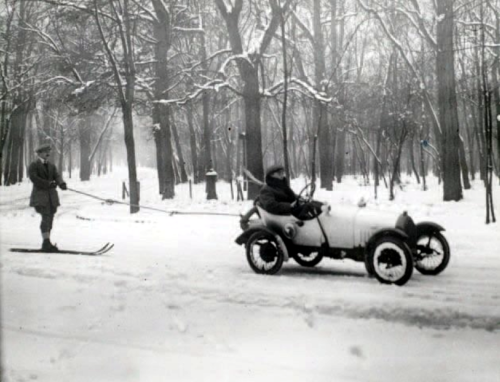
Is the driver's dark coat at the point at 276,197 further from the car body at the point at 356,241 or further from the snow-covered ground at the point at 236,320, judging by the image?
the snow-covered ground at the point at 236,320

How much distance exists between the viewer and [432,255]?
6.37 metres

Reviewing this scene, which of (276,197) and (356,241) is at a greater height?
(276,197)

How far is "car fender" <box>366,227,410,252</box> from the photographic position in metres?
5.69

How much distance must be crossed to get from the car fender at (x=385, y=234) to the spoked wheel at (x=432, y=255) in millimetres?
Result: 622

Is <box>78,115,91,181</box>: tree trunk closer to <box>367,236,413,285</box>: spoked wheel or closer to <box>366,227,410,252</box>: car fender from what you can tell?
<box>366,227,410,252</box>: car fender

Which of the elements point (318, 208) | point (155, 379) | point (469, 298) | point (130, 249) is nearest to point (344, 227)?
point (318, 208)

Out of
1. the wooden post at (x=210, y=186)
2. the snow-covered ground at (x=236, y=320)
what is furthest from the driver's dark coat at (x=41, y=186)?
the wooden post at (x=210, y=186)

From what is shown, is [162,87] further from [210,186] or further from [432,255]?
[432,255]

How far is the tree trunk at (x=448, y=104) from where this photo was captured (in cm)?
1489

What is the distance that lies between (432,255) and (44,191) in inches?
255

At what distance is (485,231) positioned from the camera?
32.6ft

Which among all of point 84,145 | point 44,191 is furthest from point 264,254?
point 84,145

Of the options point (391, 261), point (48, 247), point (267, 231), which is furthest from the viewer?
point (48, 247)

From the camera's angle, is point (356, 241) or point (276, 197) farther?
point (276, 197)
